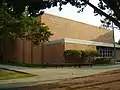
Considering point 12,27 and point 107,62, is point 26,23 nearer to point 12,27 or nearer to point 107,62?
point 12,27

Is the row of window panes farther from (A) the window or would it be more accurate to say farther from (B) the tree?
(B) the tree


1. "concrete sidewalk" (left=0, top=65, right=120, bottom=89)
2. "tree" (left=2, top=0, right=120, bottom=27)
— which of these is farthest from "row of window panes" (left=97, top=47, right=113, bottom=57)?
"tree" (left=2, top=0, right=120, bottom=27)

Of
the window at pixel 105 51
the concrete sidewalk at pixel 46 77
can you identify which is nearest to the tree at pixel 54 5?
the concrete sidewalk at pixel 46 77

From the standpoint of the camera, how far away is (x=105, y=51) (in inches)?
2388

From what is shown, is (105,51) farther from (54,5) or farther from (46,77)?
(54,5)

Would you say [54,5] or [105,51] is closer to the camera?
[54,5]

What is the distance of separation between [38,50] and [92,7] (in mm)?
40234

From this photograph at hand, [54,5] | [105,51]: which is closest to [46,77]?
[54,5]

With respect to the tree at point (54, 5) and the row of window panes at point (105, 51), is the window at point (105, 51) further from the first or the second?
the tree at point (54, 5)

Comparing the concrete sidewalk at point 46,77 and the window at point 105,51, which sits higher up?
the window at point 105,51

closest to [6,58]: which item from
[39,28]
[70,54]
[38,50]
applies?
[38,50]

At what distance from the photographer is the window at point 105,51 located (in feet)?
195

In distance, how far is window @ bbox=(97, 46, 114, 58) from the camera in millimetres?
59312

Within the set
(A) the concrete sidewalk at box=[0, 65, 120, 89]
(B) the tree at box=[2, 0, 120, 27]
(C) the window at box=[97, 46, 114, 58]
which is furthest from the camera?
(C) the window at box=[97, 46, 114, 58]
